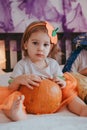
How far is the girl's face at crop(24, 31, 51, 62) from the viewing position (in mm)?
1260

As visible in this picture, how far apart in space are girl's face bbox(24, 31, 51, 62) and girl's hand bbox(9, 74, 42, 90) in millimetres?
146

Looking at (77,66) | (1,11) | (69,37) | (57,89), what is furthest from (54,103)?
(69,37)

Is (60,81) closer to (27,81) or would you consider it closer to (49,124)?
(27,81)

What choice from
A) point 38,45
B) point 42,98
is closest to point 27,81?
point 42,98

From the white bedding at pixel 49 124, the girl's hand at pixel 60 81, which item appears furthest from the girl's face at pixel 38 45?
the white bedding at pixel 49 124

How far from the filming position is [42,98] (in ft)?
3.69

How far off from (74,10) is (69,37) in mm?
254

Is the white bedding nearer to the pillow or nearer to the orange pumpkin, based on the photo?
the orange pumpkin

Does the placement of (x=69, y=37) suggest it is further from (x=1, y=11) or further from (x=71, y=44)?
(x=1, y=11)

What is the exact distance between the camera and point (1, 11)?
225cm

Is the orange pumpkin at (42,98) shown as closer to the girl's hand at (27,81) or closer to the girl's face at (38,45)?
the girl's hand at (27,81)

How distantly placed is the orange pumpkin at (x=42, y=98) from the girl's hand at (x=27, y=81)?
0.02m

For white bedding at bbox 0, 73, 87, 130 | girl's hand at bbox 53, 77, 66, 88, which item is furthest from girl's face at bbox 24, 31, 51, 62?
white bedding at bbox 0, 73, 87, 130

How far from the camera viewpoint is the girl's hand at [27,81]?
1136 millimetres
